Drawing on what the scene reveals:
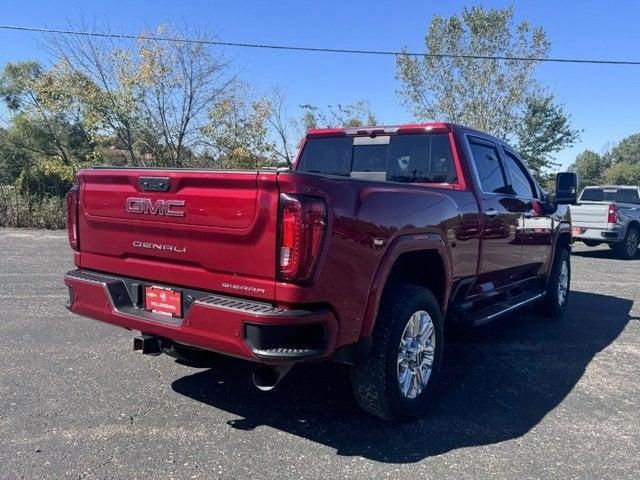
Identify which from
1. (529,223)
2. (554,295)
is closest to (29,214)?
(554,295)

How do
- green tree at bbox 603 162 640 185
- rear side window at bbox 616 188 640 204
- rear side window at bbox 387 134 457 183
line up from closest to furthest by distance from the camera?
rear side window at bbox 387 134 457 183
rear side window at bbox 616 188 640 204
green tree at bbox 603 162 640 185


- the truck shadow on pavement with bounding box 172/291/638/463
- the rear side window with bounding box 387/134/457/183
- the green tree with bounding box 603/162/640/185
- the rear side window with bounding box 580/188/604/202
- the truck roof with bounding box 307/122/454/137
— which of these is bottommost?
the truck shadow on pavement with bounding box 172/291/638/463

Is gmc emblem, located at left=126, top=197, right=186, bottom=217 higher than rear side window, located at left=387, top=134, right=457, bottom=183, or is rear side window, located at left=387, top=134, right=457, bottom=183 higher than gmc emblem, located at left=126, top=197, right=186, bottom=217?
rear side window, located at left=387, top=134, right=457, bottom=183

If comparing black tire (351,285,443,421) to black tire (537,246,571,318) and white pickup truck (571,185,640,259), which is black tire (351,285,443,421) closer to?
black tire (537,246,571,318)

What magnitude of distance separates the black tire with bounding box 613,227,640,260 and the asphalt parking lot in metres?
9.02

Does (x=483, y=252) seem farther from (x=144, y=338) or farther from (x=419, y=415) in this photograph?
(x=144, y=338)

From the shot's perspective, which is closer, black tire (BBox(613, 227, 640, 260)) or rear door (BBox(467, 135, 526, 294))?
rear door (BBox(467, 135, 526, 294))

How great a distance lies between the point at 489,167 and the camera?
209 inches

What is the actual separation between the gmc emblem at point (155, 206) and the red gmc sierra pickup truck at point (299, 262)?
10 mm

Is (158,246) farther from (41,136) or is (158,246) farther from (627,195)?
(41,136)

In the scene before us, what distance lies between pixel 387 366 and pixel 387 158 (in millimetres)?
2253

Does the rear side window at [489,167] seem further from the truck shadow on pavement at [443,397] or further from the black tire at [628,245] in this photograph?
the black tire at [628,245]

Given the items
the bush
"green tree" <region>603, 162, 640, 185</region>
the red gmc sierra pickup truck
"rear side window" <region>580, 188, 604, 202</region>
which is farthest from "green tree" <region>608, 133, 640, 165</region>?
the red gmc sierra pickup truck

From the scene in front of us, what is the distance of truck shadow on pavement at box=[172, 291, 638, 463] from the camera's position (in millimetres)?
3582
